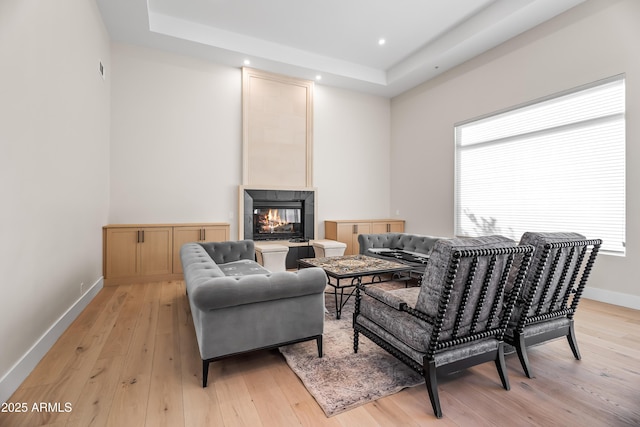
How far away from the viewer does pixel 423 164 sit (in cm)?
655

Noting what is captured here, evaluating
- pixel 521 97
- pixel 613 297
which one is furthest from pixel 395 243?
pixel 521 97

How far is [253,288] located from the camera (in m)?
2.01

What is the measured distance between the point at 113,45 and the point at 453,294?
6065mm

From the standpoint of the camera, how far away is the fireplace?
5840mm

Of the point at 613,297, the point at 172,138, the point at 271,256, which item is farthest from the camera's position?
the point at 172,138

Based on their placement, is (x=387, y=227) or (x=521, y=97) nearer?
(x=521, y=97)

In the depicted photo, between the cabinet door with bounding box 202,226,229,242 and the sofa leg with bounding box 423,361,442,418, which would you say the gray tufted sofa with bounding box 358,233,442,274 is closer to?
the cabinet door with bounding box 202,226,229,242

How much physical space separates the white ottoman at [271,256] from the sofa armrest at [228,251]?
70 centimetres

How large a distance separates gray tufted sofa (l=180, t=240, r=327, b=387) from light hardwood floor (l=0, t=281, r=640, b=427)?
0.76 feet

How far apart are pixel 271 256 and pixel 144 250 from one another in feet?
6.34

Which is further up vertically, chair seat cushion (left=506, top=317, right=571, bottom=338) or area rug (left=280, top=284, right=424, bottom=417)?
chair seat cushion (left=506, top=317, right=571, bottom=338)

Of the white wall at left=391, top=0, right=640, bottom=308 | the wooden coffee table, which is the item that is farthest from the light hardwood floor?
the white wall at left=391, top=0, right=640, bottom=308

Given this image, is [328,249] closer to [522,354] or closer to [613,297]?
[522,354]

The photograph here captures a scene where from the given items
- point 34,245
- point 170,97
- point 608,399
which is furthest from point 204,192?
point 608,399
